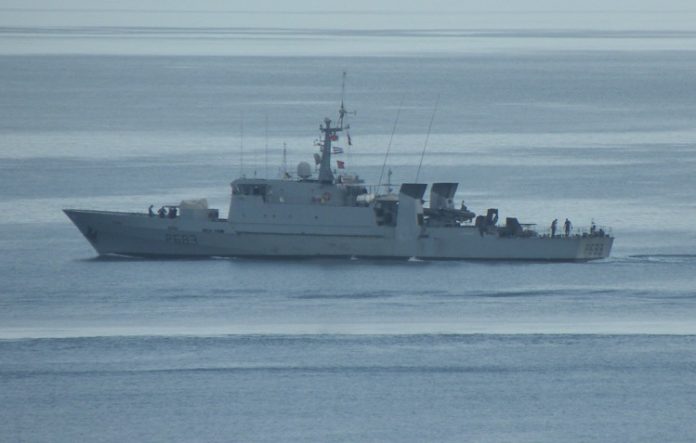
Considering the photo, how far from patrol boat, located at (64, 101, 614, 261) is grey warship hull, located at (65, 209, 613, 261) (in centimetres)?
3

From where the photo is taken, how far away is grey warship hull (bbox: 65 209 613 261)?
5475 cm

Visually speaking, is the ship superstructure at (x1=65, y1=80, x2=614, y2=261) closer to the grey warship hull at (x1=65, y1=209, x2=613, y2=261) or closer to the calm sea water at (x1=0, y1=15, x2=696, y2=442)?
the grey warship hull at (x1=65, y1=209, x2=613, y2=261)

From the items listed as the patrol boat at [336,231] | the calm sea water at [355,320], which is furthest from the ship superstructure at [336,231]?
the calm sea water at [355,320]

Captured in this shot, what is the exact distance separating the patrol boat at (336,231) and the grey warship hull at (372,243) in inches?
1.1

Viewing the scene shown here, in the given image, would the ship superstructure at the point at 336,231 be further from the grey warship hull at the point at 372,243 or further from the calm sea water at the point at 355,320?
the calm sea water at the point at 355,320

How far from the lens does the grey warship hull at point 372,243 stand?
54750 mm

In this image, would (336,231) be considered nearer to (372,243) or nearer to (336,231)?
(336,231)

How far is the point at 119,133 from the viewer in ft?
326

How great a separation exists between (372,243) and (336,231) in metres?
1.11

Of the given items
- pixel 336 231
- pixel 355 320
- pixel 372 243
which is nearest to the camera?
pixel 355 320

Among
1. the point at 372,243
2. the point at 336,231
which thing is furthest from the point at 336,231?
the point at 372,243

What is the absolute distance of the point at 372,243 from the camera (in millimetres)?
54844

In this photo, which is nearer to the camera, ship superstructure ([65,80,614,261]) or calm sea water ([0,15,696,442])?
calm sea water ([0,15,696,442])

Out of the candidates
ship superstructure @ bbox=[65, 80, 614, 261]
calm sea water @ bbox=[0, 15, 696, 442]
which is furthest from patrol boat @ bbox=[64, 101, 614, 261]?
calm sea water @ bbox=[0, 15, 696, 442]
